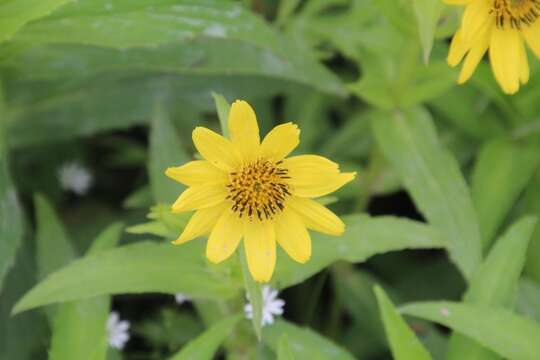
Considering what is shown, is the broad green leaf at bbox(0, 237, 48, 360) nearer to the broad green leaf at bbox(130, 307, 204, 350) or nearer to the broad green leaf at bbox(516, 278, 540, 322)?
the broad green leaf at bbox(130, 307, 204, 350)

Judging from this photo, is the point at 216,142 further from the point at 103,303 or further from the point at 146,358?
the point at 146,358

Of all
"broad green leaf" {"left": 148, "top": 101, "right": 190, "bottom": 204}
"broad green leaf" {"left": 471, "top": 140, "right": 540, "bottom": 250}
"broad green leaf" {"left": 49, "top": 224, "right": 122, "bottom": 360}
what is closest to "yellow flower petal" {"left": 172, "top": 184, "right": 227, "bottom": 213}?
"broad green leaf" {"left": 49, "top": 224, "right": 122, "bottom": 360}

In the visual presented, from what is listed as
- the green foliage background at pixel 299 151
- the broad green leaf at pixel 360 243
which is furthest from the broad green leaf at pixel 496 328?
the broad green leaf at pixel 360 243

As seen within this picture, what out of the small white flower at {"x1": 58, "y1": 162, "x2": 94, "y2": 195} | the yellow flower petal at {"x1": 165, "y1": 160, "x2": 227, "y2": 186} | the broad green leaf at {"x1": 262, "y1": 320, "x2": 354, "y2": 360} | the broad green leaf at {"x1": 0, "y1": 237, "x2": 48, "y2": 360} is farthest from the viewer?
the small white flower at {"x1": 58, "y1": 162, "x2": 94, "y2": 195}

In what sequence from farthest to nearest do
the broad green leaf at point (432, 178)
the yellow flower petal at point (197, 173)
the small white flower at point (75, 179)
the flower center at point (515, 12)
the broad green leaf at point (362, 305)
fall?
1. the small white flower at point (75, 179)
2. the broad green leaf at point (362, 305)
3. the broad green leaf at point (432, 178)
4. the flower center at point (515, 12)
5. the yellow flower petal at point (197, 173)

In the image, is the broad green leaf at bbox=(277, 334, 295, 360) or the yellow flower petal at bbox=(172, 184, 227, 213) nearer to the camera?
the yellow flower petal at bbox=(172, 184, 227, 213)

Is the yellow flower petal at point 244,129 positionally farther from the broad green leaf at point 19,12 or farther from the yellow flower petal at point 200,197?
the broad green leaf at point 19,12

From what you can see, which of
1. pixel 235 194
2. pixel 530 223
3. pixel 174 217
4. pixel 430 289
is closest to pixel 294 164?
pixel 235 194
